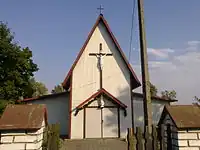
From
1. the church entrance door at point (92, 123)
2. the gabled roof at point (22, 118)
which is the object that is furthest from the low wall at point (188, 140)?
the church entrance door at point (92, 123)

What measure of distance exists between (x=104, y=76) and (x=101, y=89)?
1039mm

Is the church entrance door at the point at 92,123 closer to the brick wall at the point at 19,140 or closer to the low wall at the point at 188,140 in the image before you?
the brick wall at the point at 19,140

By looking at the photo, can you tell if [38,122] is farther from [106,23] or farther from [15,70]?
[15,70]

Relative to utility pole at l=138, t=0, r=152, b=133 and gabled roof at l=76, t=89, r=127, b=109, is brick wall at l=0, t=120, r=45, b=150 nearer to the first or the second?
utility pole at l=138, t=0, r=152, b=133

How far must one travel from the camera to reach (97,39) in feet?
51.8

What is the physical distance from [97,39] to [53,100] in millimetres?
6253

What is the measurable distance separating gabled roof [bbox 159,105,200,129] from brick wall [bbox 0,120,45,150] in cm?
407

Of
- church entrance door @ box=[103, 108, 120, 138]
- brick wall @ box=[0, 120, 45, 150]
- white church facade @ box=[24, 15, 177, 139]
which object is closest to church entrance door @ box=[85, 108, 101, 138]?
white church facade @ box=[24, 15, 177, 139]

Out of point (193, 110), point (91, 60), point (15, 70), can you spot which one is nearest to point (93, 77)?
point (91, 60)

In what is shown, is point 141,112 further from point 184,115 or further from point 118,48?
point 184,115

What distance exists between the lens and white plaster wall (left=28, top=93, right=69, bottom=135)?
1703 centimetres

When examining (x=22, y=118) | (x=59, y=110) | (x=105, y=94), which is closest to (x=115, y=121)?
(x=105, y=94)

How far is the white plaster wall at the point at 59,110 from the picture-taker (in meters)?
17.0

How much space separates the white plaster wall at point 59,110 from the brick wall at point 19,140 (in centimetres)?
1130
